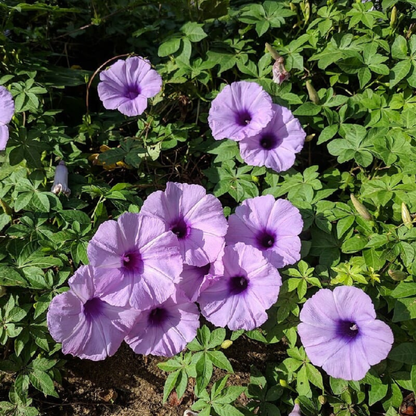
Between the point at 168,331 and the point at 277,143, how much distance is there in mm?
990

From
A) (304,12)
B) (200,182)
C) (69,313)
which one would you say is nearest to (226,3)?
(304,12)

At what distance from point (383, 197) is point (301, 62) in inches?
33.4

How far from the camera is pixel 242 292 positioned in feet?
5.90

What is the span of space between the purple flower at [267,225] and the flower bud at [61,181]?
746 millimetres

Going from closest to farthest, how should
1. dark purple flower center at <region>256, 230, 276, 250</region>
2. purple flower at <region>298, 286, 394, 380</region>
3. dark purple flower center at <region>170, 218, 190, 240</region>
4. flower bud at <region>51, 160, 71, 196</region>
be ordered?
purple flower at <region>298, 286, 394, 380</region> → dark purple flower center at <region>170, 218, 190, 240</region> → dark purple flower center at <region>256, 230, 276, 250</region> → flower bud at <region>51, 160, 71, 196</region>

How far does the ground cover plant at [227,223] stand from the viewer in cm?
169

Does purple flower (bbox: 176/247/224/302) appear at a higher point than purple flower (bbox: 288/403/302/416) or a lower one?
higher

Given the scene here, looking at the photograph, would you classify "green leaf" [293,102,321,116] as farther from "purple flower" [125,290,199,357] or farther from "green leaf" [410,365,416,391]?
"green leaf" [410,365,416,391]

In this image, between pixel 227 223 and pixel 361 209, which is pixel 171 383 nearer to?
pixel 227 223

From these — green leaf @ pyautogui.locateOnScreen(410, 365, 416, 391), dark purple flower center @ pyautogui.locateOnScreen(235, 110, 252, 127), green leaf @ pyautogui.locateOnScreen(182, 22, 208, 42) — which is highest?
green leaf @ pyautogui.locateOnScreen(182, 22, 208, 42)

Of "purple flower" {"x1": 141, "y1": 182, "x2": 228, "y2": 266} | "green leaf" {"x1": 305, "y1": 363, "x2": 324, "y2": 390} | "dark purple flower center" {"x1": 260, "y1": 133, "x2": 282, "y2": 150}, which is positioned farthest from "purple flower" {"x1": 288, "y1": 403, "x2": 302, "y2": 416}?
"dark purple flower center" {"x1": 260, "y1": 133, "x2": 282, "y2": 150}

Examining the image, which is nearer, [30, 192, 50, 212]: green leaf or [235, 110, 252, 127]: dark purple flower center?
[30, 192, 50, 212]: green leaf

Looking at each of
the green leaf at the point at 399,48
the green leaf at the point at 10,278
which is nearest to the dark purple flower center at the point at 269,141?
the green leaf at the point at 399,48

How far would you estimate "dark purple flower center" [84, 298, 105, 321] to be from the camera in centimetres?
171
